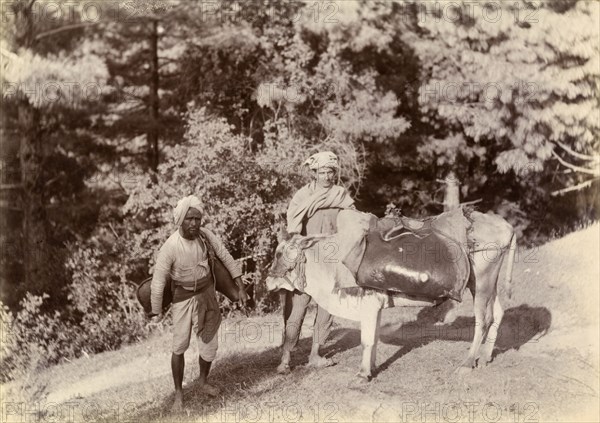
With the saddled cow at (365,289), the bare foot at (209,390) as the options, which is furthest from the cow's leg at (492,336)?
the bare foot at (209,390)

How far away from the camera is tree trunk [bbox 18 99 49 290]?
15.9 metres

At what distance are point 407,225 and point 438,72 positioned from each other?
364 inches

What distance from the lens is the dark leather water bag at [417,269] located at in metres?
7.19

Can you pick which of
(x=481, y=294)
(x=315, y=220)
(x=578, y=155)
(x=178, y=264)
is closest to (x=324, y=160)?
(x=315, y=220)

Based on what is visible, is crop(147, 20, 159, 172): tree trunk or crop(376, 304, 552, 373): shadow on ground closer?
crop(376, 304, 552, 373): shadow on ground

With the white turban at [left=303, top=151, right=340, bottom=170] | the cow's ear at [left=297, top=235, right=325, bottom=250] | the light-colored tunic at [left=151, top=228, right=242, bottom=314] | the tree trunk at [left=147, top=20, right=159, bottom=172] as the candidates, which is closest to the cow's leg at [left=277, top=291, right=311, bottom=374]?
the cow's ear at [left=297, top=235, right=325, bottom=250]

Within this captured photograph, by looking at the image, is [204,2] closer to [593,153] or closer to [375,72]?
[375,72]

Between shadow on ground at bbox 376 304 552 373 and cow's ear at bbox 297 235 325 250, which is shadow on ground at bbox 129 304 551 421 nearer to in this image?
shadow on ground at bbox 376 304 552 373

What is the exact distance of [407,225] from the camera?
25.5 ft

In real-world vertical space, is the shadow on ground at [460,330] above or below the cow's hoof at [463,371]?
below

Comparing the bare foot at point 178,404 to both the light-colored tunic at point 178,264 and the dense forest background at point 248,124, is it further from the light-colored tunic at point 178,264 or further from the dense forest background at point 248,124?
the dense forest background at point 248,124

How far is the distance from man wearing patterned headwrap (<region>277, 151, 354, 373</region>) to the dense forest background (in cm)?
542

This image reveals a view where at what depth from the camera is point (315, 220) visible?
8.05m

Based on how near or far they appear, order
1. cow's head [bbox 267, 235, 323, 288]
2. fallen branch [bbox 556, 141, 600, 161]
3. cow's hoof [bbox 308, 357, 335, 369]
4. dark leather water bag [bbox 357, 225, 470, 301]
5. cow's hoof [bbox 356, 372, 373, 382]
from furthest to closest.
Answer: fallen branch [bbox 556, 141, 600, 161] → cow's hoof [bbox 308, 357, 335, 369] → cow's head [bbox 267, 235, 323, 288] → cow's hoof [bbox 356, 372, 373, 382] → dark leather water bag [bbox 357, 225, 470, 301]
